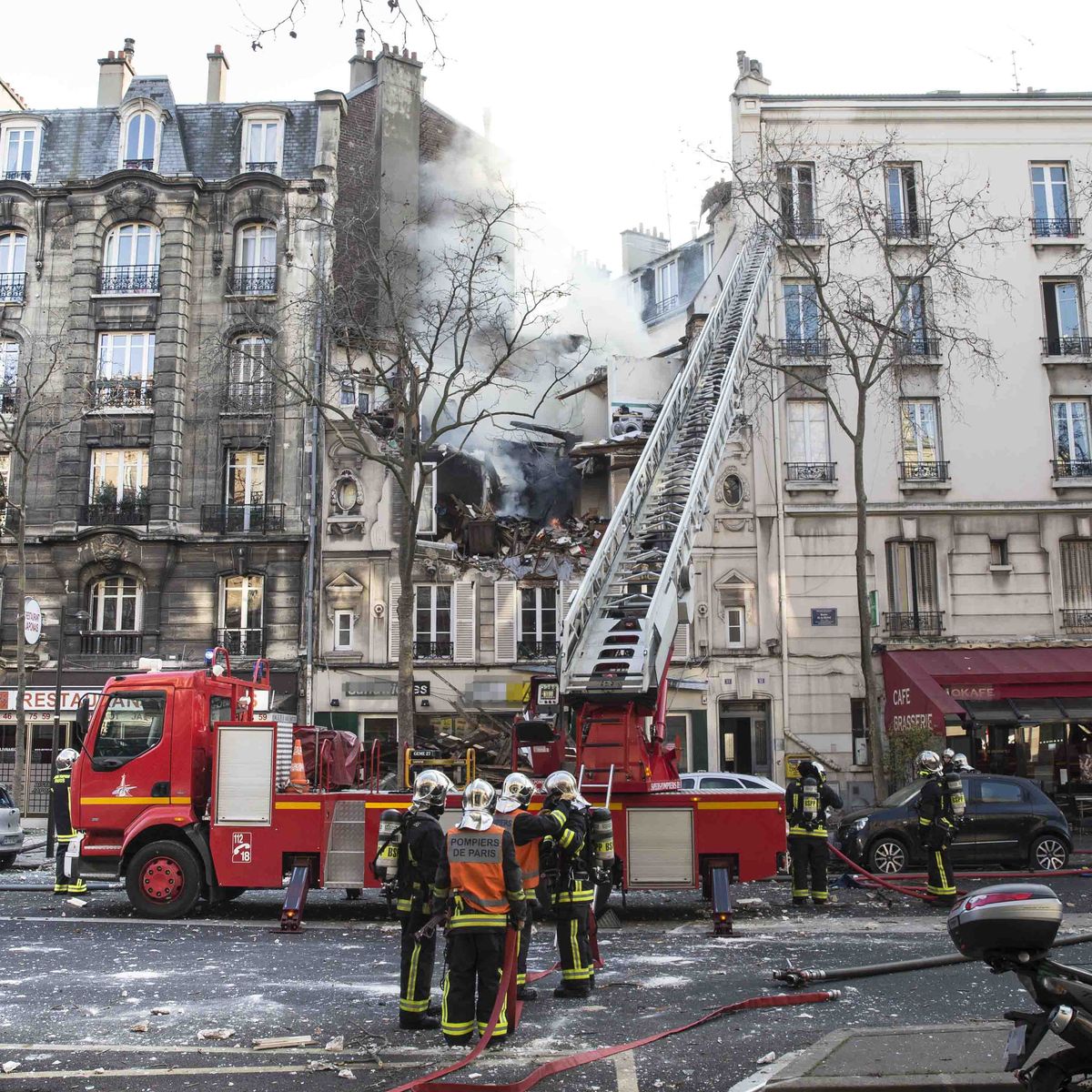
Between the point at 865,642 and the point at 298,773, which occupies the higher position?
the point at 865,642

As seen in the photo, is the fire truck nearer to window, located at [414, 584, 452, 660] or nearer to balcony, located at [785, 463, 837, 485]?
window, located at [414, 584, 452, 660]

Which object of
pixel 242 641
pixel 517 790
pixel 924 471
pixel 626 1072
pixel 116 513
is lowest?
pixel 626 1072

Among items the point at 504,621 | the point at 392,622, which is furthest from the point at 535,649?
the point at 392,622

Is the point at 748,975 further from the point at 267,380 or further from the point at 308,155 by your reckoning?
the point at 308,155

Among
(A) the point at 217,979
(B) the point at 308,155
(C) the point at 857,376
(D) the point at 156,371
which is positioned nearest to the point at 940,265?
(C) the point at 857,376

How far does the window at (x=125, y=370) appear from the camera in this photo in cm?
2688

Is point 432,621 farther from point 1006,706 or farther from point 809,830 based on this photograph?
point 809,830

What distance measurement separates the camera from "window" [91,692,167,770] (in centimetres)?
1227

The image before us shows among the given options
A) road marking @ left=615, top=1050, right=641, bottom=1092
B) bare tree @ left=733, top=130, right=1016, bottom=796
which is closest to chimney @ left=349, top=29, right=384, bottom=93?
bare tree @ left=733, top=130, right=1016, bottom=796

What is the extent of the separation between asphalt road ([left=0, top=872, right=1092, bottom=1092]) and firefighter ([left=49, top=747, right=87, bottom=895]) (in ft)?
4.72

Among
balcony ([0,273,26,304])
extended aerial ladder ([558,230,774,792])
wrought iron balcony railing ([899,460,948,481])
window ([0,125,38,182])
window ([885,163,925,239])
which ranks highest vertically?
window ([0,125,38,182])

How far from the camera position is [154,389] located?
2673cm

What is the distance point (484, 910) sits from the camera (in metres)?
7.03

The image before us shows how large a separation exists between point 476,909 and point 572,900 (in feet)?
5.23
